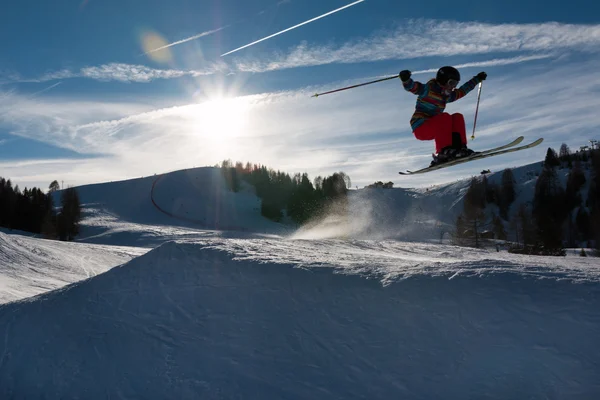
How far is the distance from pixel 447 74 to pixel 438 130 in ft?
4.16

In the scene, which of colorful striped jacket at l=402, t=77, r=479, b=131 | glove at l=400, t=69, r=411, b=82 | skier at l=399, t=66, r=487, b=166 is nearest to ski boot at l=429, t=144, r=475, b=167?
skier at l=399, t=66, r=487, b=166

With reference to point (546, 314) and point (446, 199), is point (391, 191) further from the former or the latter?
point (546, 314)

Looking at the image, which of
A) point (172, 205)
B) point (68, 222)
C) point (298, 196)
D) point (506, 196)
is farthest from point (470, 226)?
point (506, 196)

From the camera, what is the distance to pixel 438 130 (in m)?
9.64

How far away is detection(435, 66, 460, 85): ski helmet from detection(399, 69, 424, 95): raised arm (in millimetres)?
466

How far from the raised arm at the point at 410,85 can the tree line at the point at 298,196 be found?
71449 mm

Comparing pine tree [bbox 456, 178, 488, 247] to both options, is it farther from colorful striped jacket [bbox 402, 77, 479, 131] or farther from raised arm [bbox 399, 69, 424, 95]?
raised arm [bbox 399, 69, 424, 95]

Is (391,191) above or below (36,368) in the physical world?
above

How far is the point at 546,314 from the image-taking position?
6.45 m

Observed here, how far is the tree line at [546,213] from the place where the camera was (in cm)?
4762

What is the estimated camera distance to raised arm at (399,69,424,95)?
9.23 metres

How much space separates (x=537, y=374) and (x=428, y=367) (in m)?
1.45

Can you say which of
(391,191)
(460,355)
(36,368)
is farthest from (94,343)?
(391,191)

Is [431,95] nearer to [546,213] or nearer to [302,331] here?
[302,331]
